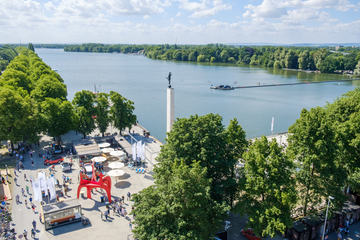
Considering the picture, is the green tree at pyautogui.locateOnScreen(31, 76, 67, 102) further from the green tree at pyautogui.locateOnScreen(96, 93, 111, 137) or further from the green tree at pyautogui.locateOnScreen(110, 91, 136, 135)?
→ the green tree at pyautogui.locateOnScreen(110, 91, 136, 135)

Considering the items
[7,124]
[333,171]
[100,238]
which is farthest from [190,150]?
[7,124]

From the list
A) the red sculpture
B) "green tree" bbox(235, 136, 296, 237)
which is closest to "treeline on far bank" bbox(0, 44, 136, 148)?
the red sculpture

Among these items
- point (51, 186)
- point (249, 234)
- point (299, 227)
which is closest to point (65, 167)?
point (51, 186)

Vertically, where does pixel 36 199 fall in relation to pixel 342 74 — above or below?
below

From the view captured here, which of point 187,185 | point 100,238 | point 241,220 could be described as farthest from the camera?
point 241,220

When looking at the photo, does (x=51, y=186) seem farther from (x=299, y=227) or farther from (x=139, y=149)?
(x=299, y=227)

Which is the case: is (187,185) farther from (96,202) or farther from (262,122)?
(262,122)
